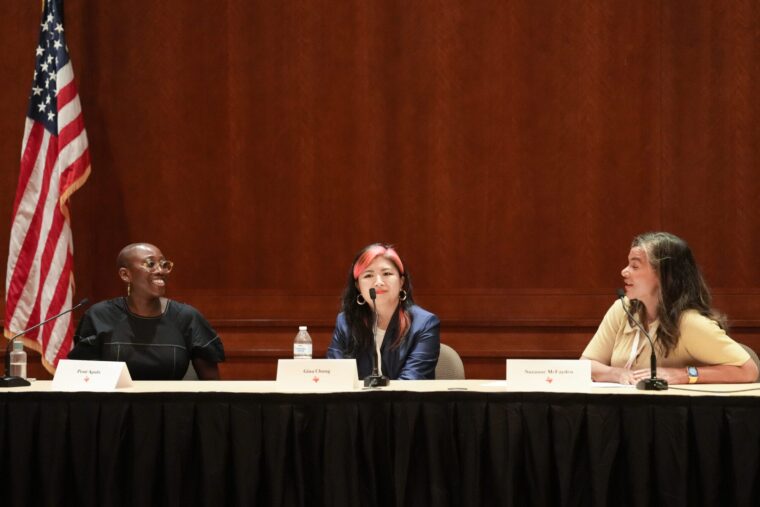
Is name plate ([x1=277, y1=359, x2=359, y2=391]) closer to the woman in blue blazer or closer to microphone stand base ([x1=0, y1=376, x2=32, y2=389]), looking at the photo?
the woman in blue blazer

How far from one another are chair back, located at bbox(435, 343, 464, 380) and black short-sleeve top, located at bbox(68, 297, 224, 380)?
3.47 ft

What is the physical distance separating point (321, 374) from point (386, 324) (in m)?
0.83

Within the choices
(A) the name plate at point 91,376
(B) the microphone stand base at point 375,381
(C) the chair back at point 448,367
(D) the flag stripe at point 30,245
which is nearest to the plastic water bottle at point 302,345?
(C) the chair back at point 448,367

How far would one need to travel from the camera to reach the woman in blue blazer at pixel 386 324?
12.6 feet

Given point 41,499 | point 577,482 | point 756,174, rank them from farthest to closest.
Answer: point 756,174, point 41,499, point 577,482

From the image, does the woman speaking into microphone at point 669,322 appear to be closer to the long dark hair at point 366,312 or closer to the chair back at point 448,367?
the chair back at point 448,367

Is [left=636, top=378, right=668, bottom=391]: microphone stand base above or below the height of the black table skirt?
above

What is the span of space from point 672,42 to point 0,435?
402 centimetres

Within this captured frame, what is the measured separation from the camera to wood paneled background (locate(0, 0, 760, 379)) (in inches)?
203

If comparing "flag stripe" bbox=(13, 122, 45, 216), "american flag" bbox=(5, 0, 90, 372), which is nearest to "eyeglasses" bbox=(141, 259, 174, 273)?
"american flag" bbox=(5, 0, 90, 372)

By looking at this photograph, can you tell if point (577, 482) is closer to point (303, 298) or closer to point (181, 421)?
point (181, 421)

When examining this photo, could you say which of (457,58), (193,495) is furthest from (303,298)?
(193,495)

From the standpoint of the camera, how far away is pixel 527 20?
17.4 ft

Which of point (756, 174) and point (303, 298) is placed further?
point (303, 298)
